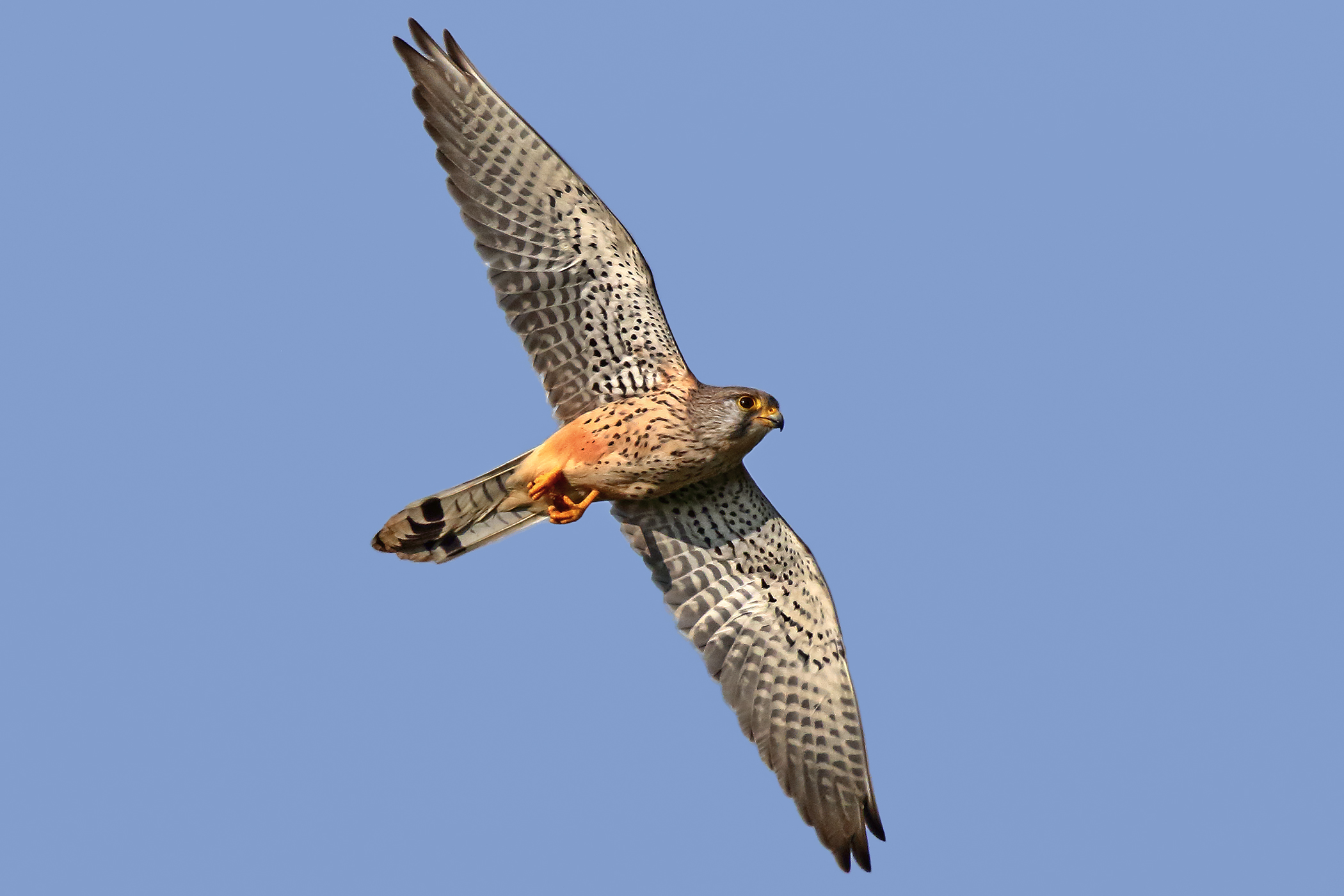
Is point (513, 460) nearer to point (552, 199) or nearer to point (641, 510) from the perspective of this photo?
point (641, 510)

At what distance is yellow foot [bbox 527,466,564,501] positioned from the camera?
28.9 feet

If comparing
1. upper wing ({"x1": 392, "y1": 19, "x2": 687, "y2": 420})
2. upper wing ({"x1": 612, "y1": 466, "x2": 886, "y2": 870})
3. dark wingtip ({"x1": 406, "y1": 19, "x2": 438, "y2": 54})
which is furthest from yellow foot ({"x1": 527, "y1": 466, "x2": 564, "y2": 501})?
dark wingtip ({"x1": 406, "y1": 19, "x2": 438, "y2": 54})

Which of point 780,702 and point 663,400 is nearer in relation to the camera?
point 663,400

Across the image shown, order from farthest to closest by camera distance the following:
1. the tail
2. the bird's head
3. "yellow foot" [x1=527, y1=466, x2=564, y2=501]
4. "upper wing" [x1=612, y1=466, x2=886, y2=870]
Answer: "upper wing" [x1=612, y1=466, x2=886, y2=870] < the tail < "yellow foot" [x1=527, y1=466, x2=564, y2=501] < the bird's head

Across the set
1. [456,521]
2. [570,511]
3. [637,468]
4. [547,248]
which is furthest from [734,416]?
[456,521]

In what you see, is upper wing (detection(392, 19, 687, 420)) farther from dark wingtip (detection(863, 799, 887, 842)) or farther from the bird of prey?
dark wingtip (detection(863, 799, 887, 842))

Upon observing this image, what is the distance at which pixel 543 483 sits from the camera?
28.9 ft

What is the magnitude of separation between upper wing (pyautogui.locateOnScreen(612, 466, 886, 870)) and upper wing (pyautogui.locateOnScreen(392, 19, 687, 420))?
86 centimetres

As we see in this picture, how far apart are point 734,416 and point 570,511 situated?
110 cm

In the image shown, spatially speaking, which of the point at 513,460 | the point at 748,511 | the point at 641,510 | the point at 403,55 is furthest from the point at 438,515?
the point at 403,55

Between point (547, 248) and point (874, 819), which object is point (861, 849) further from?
point (547, 248)

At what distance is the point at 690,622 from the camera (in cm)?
931

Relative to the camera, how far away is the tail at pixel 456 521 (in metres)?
8.91

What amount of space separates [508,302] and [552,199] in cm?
62
